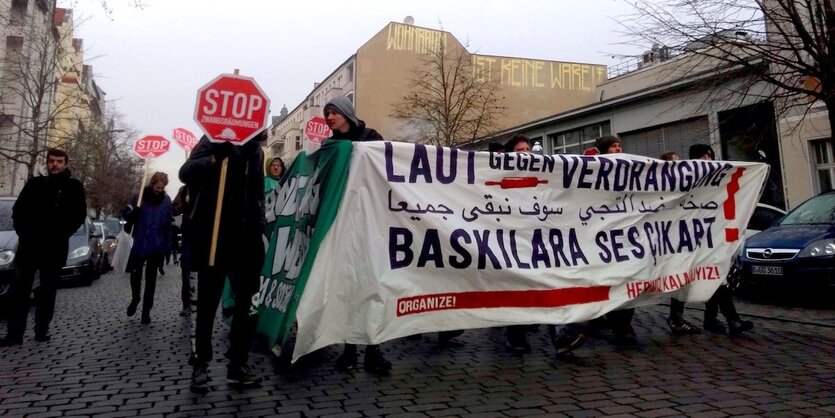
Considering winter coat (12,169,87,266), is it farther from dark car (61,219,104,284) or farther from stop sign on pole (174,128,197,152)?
dark car (61,219,104,284)

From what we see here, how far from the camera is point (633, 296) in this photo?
5.69 meters

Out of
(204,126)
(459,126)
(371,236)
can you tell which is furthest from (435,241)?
(459,126)

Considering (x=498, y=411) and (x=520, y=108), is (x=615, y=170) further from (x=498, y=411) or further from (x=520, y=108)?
(x=520, y=108)

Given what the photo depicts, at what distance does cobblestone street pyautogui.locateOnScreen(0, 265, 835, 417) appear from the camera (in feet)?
12.5

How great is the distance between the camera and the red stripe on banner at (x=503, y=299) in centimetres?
478

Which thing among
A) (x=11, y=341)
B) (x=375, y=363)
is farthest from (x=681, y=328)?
(x=11, y=341)

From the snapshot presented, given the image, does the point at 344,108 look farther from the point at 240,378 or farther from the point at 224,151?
the point at 240,378

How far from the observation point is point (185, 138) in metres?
11.3

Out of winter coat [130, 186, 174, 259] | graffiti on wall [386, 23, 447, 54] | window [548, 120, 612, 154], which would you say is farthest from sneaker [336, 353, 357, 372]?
graffiti on wall [386, 23, 447, 54]

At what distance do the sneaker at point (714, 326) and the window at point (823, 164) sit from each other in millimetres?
14701

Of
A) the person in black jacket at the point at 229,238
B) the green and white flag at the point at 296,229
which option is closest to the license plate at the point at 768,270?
the green and white flag at the point at 296,229

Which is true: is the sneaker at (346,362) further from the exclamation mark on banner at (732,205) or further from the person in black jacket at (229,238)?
the exclamation mark on banner at (732,205)

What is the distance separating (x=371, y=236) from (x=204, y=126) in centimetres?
152

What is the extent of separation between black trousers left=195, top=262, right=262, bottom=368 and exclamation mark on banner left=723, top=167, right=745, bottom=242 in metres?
5.07
